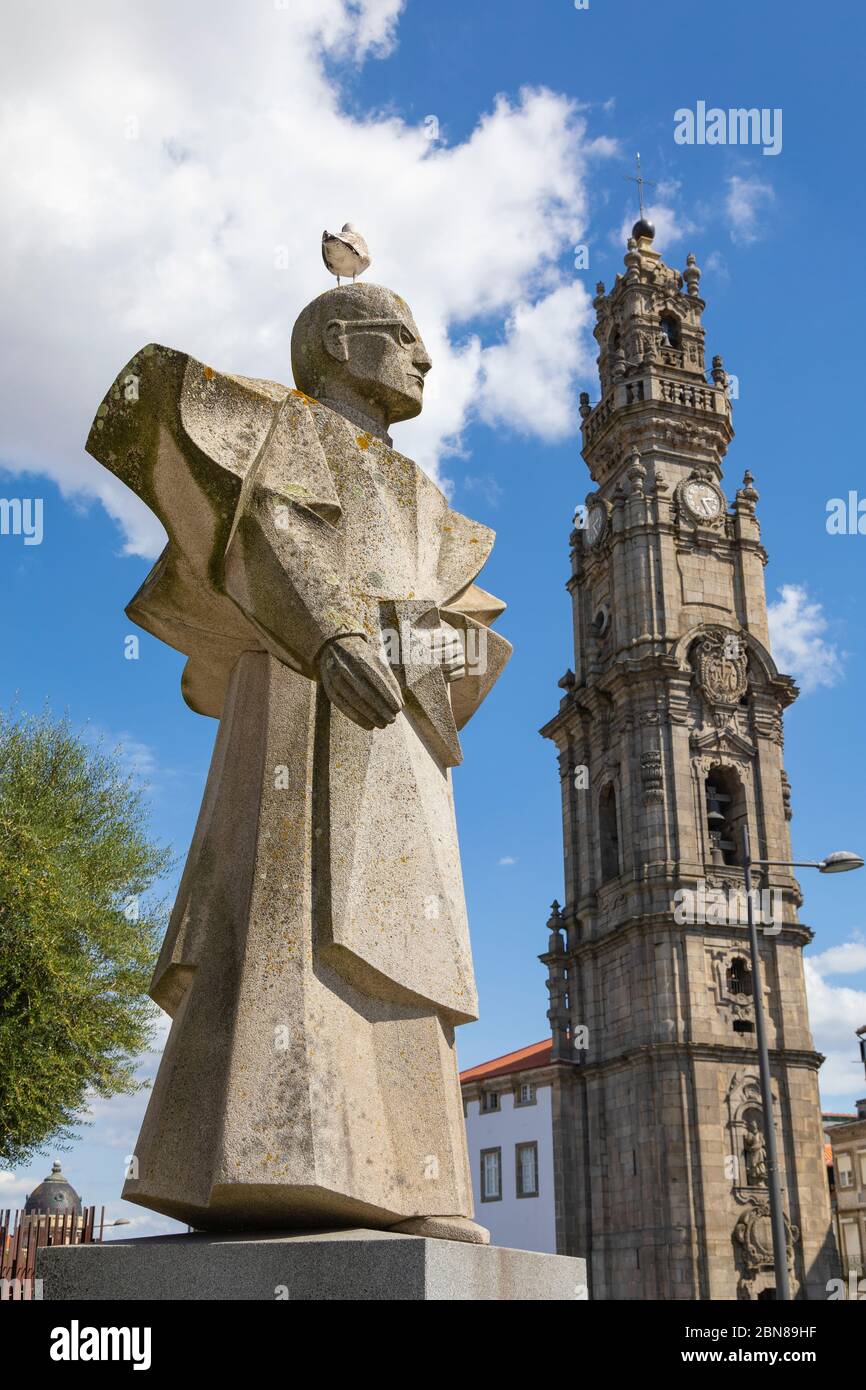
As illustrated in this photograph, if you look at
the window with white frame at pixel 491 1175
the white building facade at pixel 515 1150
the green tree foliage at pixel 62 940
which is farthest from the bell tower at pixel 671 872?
the green tree foliage at pixel 62 940

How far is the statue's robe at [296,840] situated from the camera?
3.26 metres

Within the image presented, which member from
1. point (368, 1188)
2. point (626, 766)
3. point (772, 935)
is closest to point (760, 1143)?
point (772, 935)

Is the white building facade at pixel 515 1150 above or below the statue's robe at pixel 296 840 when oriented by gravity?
above

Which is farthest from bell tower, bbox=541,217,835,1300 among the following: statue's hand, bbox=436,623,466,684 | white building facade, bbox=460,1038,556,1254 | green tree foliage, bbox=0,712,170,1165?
statue's hand, bbox=436,623,466,684

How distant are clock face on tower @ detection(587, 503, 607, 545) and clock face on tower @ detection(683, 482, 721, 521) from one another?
9.71 feet

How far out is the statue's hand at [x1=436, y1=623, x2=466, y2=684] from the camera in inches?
158

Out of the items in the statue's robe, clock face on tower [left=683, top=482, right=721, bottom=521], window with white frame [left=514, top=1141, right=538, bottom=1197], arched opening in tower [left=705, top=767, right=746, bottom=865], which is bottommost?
the statue's robe

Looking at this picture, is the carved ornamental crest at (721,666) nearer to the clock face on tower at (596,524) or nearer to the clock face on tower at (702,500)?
the clock face on tower at (702,500)

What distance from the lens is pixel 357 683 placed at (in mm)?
3529

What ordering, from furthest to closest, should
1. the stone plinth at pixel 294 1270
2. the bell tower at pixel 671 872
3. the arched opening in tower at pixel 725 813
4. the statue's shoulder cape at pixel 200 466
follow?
the arched opening in tower at pixel 725 813 → the bell tower at pixel 671 872 → the statue's shoulder cape at pixel 200 466 → the stone plinth at pixel 294 1270

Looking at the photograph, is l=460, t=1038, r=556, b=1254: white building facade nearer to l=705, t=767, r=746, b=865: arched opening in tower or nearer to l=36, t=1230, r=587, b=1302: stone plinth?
l=705, t=767, r=746, b=865: arched opening in tower

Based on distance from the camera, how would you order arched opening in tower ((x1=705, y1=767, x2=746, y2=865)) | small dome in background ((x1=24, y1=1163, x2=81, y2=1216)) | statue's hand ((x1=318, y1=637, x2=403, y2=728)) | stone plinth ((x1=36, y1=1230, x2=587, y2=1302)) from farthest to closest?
arched opening in tower ((x1=705, y1=767, x2=746, y2=865)) → small dome in background ((x1=24, y1=1163, x2=81, y2=1216)) → statue's hand ((x1=318, y1=637, x2=403, y2=728)) → stone plinth ((x1=36, y1=1230, x2=587, y2=1302))

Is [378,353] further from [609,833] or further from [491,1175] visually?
[491,1175]

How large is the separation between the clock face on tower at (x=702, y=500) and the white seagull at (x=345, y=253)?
136 ft
